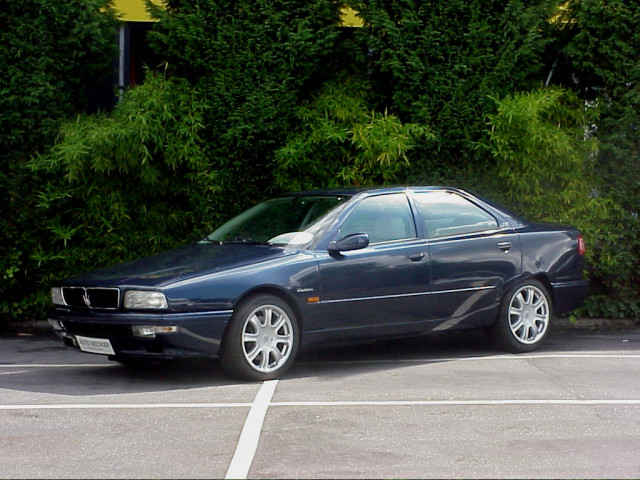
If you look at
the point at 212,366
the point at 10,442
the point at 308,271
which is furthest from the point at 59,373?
the point at 10,442

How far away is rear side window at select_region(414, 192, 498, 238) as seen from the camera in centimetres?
1009

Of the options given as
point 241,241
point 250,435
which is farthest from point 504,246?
point 250,435

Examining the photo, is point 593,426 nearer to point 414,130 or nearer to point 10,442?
point 10,442

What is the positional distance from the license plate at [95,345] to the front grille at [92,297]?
0.81 feet

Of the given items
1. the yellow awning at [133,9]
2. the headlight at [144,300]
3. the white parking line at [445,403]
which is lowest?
the white parking line at [445,403]

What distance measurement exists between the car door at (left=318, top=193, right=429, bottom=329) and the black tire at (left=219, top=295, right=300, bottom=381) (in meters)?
0.39

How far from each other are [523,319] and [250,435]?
430 cm

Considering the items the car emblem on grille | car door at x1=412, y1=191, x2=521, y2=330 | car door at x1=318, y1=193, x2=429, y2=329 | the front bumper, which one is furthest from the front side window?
the car emblem on grille

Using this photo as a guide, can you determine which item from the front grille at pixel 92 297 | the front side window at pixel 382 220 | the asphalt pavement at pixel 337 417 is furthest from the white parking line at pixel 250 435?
the front side window at pixel 382 220

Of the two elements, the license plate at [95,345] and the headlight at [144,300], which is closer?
the headlight at [144,300]

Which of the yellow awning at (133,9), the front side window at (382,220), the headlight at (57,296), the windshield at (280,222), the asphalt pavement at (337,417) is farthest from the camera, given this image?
the yellow awning at (133,9)

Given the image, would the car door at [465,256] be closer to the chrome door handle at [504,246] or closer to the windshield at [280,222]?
the chrome door handle at [504,246]

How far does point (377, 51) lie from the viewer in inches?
492

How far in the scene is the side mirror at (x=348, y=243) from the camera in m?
9.30
